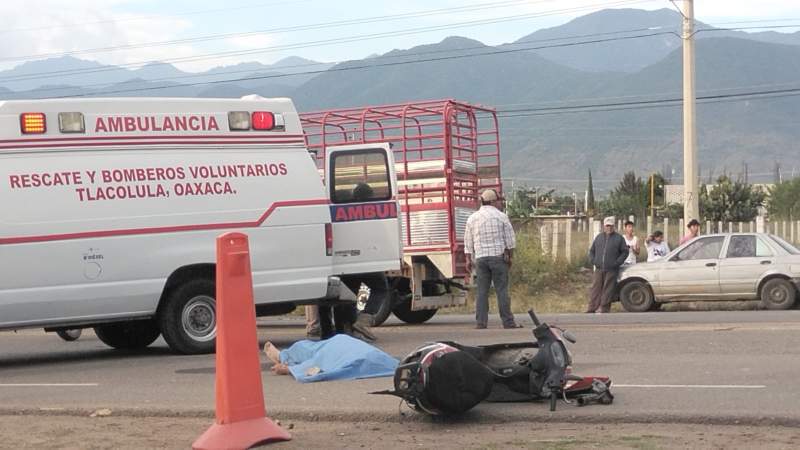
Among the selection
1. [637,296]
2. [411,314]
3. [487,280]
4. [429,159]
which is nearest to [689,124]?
[637,296]

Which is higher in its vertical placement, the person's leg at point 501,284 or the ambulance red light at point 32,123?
the ambulance red light at point 32,123

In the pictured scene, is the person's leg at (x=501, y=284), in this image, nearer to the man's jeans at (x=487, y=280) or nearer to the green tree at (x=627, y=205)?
the man's jeans at (x=487, y=280)

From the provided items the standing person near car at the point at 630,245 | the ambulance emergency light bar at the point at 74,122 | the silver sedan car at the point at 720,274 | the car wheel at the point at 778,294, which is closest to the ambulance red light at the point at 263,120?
the ambulance emergency light bar at the point at 74,122

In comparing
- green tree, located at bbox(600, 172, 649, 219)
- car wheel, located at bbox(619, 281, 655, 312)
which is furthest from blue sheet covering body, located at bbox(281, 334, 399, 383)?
green tree, located at bbox(600, 172, 649, 219)

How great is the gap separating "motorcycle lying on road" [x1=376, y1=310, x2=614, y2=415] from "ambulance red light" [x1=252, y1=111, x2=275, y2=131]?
5.56m

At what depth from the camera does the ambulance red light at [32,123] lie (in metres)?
12.4

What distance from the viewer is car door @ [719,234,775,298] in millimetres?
21219

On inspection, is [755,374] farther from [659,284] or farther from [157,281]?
[659,284]

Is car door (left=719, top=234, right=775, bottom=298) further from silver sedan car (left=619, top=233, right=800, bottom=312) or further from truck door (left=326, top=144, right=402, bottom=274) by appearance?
truck door (left=326, top=144, right=402, bottom=274)

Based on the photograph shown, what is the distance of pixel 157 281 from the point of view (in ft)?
42.7

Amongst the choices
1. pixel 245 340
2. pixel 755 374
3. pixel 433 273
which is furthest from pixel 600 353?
pixel 433 273

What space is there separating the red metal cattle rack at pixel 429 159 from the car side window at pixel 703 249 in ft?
13.4

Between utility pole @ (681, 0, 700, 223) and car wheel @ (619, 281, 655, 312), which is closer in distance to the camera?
car wheel @ (619, 281, 655, 312)

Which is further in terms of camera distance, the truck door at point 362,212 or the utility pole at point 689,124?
the utility pole at point 689,124
